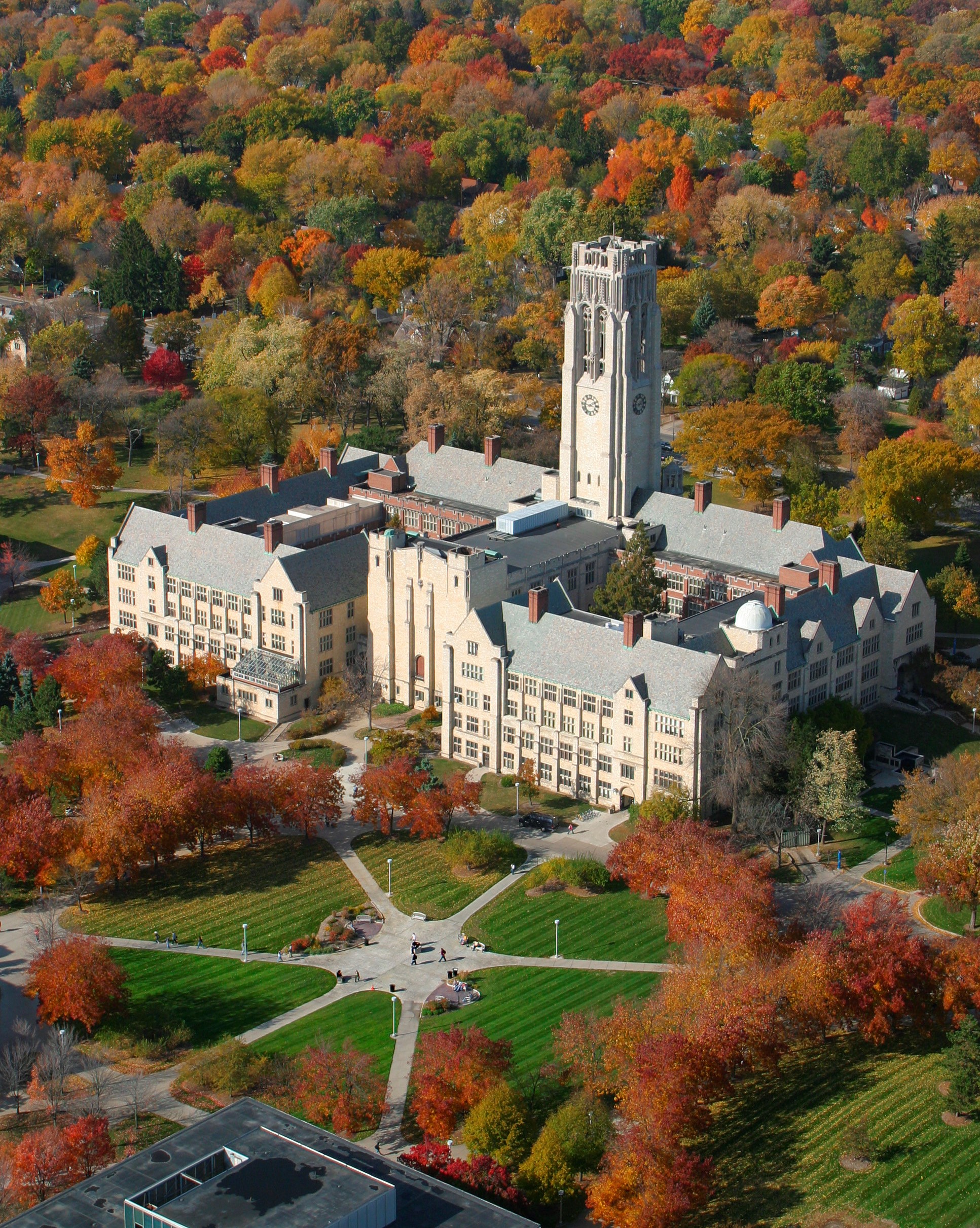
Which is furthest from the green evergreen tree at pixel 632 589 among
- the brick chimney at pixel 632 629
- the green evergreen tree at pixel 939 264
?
the green evergreen tree at pixel 939 264

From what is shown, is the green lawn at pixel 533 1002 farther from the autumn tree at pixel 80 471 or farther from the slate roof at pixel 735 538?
the autumn tree at pixel 80 471

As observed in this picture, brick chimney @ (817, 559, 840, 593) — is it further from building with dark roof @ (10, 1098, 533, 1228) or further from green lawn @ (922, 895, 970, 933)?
building with dark roof @ (10, 1098, 533, 1228)

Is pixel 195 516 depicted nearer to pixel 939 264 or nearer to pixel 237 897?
pixel 237 897

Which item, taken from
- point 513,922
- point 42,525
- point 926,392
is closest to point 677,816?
point 513,922

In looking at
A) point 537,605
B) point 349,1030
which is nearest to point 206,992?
point 349,1030

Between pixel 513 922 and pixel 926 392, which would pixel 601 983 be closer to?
pixel 513 922

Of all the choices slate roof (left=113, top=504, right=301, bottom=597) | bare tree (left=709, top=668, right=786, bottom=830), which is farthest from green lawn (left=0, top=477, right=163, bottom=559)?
bare tree (left=709, top=668, right=786, bottom=830)
